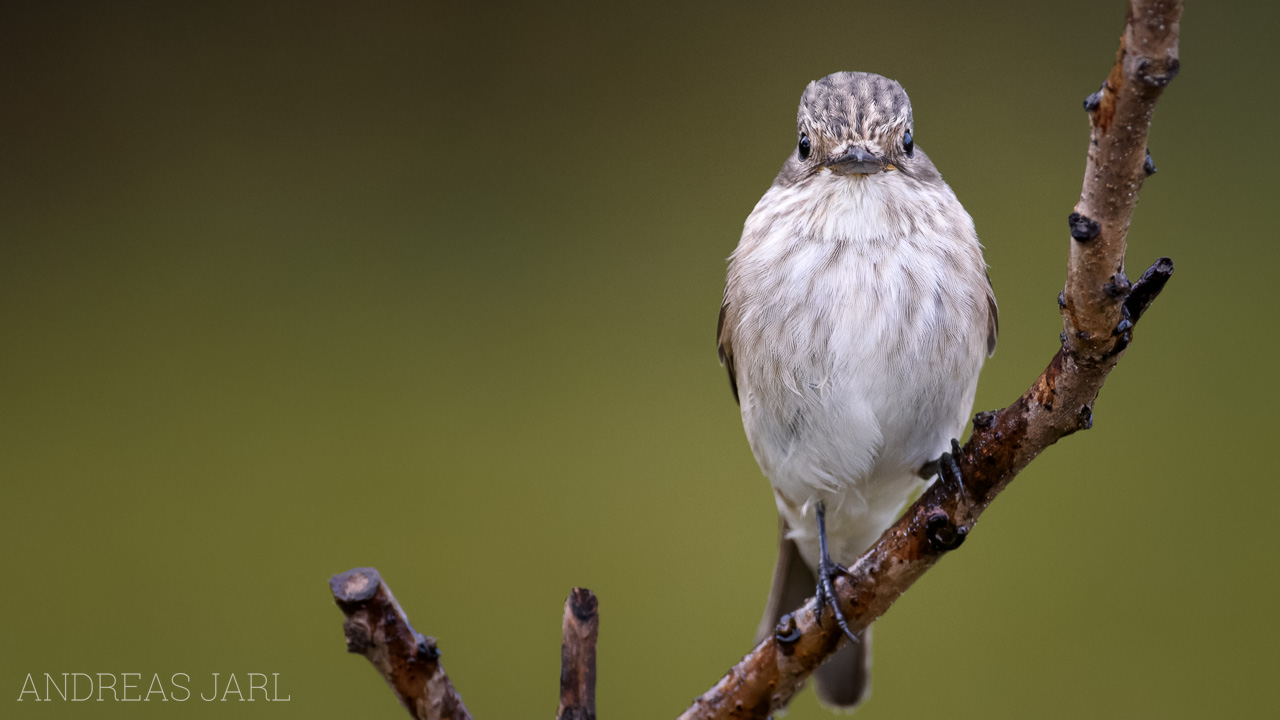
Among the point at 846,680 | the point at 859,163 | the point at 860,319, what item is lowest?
the point at 846,680

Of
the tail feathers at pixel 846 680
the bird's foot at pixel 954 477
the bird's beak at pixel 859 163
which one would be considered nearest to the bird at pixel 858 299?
the bird's beak at pixel 859 163

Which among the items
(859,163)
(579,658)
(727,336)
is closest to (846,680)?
(727,336)

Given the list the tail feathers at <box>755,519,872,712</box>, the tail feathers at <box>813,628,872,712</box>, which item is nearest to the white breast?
the tail feathers at <box>755,519,872,712</box>

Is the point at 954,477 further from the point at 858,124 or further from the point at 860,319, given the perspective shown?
the point at 858,124

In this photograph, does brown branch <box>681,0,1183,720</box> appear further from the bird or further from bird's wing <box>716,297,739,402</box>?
bird's wing <box>716,297,739,402</box>

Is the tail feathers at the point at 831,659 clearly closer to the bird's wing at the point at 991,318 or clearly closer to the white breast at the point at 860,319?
the white breast at the point at 860,319

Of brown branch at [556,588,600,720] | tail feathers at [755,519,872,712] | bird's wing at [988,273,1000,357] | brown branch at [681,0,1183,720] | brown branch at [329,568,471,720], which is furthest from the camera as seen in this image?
tail feathers at [755,519,872,712]
